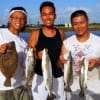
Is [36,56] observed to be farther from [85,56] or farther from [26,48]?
[85,56]

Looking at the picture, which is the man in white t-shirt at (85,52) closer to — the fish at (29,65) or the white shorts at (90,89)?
the white shorts at (90,89)

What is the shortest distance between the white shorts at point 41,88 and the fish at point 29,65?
538 mm

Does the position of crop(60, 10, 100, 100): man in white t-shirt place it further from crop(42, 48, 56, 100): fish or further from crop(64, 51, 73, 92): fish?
crop(42, 48, 56, 100): fish

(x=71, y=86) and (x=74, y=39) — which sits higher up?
(x=74, y=39)

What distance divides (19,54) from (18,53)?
6 centimetres

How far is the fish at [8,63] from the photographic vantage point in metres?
8.88

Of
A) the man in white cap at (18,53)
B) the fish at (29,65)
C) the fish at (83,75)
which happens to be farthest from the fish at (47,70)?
the fish at (83,75)

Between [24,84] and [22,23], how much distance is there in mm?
1239

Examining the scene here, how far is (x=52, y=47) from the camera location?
31.8ft

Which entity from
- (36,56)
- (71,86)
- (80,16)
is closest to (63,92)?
(71,86)

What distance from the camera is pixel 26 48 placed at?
30.6 feet

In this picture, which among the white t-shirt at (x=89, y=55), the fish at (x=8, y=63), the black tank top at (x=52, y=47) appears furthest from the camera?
the black tank top at (x=52, y=47)

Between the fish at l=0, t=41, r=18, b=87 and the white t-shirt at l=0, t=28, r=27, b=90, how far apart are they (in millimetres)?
91

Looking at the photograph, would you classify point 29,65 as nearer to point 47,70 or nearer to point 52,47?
point 47,70
